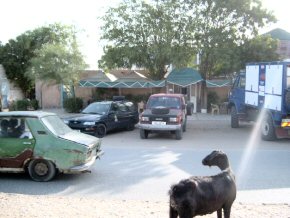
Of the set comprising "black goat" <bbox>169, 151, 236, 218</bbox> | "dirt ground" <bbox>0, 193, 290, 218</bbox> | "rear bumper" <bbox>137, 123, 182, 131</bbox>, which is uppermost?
"black goat" <bbox>169, 151, 236, 218</bbox>

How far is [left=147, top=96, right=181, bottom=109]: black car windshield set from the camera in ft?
53.4

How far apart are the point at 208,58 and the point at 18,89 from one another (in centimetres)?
1962

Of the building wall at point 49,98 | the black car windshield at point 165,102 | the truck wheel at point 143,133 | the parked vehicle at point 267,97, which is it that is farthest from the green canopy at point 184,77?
the building wall at point 49,98

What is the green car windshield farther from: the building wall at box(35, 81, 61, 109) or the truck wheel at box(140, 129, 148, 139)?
the building wall at box(35, 81, 61, 109)

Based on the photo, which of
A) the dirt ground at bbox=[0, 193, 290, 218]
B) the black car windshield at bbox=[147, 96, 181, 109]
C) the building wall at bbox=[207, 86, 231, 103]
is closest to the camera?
the dirt ground at bbox=[0, 193, 290, 218]

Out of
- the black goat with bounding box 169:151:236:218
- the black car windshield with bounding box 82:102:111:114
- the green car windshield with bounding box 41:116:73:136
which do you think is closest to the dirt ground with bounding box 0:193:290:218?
the black goat with bounding box 169:151:236:218

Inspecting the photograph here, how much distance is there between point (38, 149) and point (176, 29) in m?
18.1

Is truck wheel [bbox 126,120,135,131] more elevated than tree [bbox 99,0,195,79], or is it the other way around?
tree [bbox 99,0,195,79]

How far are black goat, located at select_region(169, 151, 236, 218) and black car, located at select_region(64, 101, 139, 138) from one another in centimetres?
1051

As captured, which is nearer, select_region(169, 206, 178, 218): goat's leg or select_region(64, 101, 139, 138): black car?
select_region(169, 206, 178, 218): goat's leg

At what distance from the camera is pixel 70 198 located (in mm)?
6770

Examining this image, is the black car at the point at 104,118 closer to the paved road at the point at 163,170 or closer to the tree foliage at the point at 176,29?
the paved road at the point at 163,170

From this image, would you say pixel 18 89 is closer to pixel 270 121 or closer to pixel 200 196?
pixel 270 121

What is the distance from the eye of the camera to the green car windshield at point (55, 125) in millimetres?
8438
